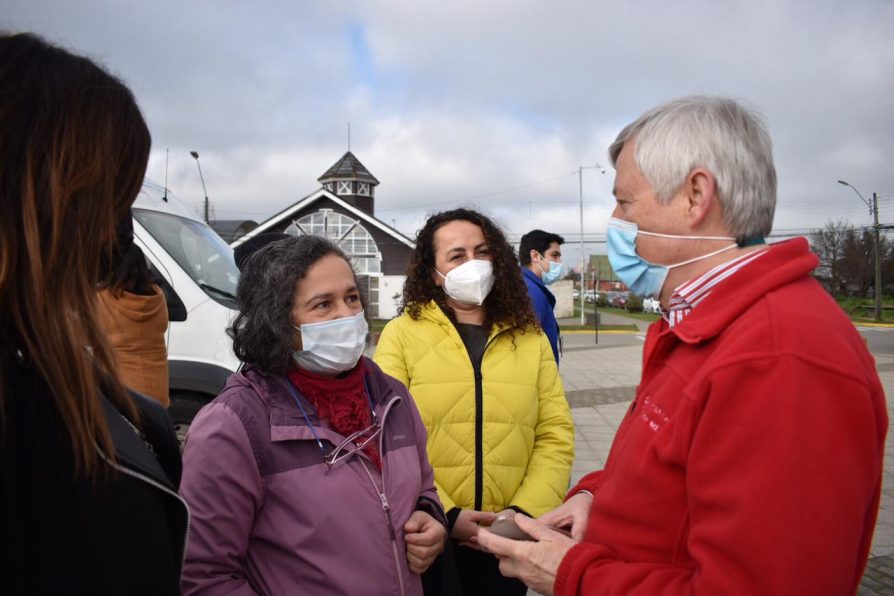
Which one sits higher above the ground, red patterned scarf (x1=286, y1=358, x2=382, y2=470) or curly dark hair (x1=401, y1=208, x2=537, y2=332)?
curly dark hair (x1=401, y1=208, x2=537, y2=332)

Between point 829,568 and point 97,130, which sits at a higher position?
point 97,130

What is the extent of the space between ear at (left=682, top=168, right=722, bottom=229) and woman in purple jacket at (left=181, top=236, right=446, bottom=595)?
1.17 metres

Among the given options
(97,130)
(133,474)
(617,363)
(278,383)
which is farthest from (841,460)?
(617,363)

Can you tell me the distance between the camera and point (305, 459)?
191 cm

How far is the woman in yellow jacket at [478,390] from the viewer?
273cm

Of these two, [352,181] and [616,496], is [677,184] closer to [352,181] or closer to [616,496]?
[616,496]

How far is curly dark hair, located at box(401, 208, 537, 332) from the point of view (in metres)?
3.11

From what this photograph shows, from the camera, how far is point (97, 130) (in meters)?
1.05

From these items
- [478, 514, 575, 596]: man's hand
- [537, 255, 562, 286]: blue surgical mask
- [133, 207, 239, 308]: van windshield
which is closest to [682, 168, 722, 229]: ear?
[478, 514, 575, 596]: man's hand

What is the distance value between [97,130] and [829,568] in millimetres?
1492

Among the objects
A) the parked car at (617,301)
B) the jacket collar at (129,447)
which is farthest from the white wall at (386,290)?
the jacket collar at (129,447)

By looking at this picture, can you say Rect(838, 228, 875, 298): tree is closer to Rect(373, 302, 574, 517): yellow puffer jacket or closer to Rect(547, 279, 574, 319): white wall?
Rect(547, 279, 574, 319): white wall

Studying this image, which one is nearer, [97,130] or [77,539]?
[77,539]

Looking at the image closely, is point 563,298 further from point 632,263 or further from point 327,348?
point 632,263
